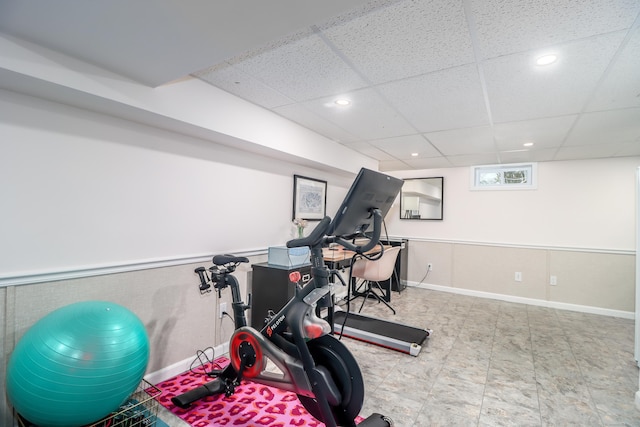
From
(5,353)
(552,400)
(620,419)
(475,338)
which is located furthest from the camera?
(475,338)

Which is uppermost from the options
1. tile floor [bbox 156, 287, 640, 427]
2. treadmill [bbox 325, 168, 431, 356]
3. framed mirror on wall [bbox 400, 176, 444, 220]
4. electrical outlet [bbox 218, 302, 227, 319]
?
framed mirror on wall [bbox 400, 176, 444, 220]

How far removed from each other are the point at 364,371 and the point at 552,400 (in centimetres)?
136

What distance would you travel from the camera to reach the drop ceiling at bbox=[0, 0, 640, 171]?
1.30 m

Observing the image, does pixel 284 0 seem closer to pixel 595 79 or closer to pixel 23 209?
pixel 23 209

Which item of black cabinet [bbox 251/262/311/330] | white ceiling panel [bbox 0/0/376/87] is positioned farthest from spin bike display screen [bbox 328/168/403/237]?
black cabinet [bbox 251/262/311/330]

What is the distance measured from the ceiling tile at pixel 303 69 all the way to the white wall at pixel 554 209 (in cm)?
379

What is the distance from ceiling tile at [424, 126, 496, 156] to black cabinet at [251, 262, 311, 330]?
7.07ft

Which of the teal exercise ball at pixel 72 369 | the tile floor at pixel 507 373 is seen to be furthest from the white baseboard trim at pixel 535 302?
the teal exercise ball at pixel 72 369

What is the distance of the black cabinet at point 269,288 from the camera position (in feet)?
9.00

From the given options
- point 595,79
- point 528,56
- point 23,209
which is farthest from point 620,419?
point 23,209

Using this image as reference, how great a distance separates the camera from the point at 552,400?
2.18m

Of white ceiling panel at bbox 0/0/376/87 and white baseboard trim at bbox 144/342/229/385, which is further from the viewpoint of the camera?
white baseboard trim at bbox 144/342/229/385

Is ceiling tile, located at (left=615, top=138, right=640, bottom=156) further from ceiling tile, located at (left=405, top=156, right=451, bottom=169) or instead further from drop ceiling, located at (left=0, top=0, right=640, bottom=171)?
ceiling tile, located at (left=405, top=156, right=451, bottom=169)

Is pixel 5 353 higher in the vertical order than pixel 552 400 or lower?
higher
